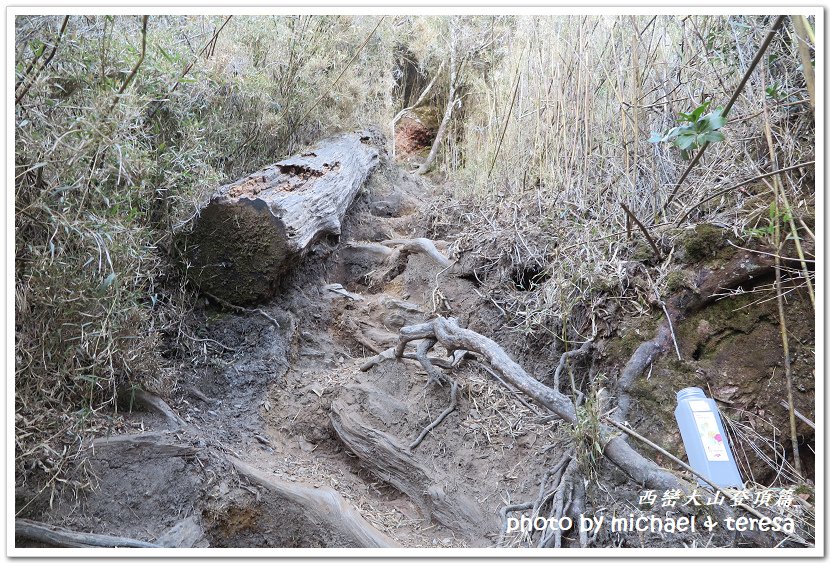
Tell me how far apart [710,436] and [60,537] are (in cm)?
149

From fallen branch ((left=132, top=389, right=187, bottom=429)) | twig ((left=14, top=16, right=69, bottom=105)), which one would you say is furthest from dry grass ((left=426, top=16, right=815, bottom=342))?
twig ((left=14, top=16, right=69, bottom=105))

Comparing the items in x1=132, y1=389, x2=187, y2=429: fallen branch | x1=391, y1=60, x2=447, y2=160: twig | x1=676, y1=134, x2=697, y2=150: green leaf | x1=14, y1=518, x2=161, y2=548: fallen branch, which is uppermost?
x1=391, y1=60, x2=447, y2=160: twig

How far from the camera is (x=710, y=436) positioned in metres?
1.29

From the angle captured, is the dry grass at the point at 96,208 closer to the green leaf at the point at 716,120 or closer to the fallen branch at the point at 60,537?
the fallen branch at the point at 60,537

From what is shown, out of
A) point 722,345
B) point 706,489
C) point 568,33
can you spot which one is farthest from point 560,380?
point 568,33

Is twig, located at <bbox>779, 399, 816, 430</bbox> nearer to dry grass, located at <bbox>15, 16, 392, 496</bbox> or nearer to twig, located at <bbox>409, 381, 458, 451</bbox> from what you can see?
twig, located at <bbox>409, 381, 458, 451</bbox>

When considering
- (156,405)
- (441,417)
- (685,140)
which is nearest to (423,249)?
(441,417)

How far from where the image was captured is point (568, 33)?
232cm

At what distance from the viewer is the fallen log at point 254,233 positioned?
2.01 m

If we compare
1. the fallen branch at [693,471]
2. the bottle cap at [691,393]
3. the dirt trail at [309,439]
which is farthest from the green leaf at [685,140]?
the dirt trail at [309,439]

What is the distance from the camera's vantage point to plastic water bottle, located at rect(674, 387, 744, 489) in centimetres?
122

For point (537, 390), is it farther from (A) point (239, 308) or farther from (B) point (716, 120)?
(A) point (239, 308)

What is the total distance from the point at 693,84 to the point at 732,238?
64cm

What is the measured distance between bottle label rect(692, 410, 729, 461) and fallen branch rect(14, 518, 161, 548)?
130cm
